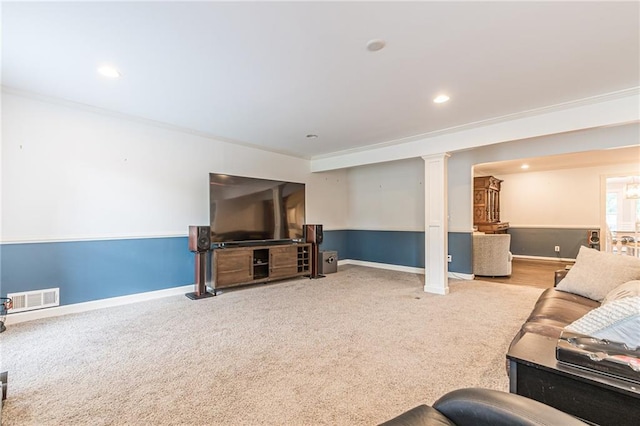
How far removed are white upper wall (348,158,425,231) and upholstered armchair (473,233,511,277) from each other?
106 centimetres

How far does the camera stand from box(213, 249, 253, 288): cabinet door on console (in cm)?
416

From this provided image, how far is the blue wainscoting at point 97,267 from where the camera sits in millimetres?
3139

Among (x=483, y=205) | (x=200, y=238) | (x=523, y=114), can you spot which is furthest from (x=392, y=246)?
(x=200, y=238)

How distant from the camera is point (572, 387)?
1022 mm

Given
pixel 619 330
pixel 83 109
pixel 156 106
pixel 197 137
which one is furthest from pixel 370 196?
pixel 619 330

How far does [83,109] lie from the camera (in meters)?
3.46

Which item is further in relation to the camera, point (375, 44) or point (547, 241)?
point (547, 241)

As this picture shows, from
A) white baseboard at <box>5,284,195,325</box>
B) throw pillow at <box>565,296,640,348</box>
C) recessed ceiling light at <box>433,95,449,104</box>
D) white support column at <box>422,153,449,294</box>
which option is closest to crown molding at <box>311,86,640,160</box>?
white support column at <box>422,153,449,294</box>

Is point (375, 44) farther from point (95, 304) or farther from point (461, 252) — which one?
point (461, 252)

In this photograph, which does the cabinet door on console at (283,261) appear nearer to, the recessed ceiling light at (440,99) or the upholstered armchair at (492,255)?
the recessed ceiling light at (440,99)

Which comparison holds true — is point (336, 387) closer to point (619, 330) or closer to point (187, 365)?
point (187, 365)

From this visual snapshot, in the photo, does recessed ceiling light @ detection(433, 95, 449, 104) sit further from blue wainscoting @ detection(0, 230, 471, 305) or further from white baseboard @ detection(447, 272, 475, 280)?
white baseboard @ detection(447, 272, 475, 280)

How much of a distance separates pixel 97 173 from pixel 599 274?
5.16 metres

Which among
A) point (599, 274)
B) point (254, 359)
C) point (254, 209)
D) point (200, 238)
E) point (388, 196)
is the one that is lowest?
point (254, 359)
